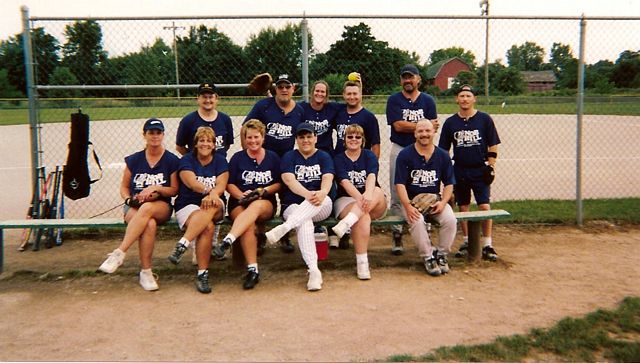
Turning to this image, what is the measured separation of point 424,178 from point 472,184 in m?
0.72

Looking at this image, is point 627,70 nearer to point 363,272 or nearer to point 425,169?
point 425,169

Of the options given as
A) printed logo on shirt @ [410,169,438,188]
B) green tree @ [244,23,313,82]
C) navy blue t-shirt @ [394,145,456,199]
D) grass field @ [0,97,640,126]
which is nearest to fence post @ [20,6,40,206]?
grass field @ [0,97,640,126]

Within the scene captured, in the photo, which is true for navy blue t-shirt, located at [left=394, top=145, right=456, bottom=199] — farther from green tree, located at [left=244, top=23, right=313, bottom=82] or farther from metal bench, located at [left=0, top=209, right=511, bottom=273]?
green tree, located at [left=244, top=23, right=313, bottom=82]

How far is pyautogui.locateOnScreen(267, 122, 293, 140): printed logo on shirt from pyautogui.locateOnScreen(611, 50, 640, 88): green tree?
4.89 meters

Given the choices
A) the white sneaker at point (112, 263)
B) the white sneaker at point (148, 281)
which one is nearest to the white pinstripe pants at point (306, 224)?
the white sneaker at point (148, 281)

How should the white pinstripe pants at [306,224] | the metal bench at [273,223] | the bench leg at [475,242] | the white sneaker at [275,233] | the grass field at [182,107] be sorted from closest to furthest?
the white sneaker at [275,233] < the white pinstripe pants at [306,224] < the metal bench at [273,223] < the bench leg at [475,242] < the grass field at [182,107]

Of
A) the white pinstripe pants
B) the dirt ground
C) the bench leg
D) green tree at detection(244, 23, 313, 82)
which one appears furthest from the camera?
green tree at detection(244, 23, 313, 82)

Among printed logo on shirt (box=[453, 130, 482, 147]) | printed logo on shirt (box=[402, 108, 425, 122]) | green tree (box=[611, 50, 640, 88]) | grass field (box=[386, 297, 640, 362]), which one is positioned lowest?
grass field (box=[386, 297, 640, 362])

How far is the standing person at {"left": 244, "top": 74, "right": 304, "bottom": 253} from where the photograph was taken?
586 centimetres

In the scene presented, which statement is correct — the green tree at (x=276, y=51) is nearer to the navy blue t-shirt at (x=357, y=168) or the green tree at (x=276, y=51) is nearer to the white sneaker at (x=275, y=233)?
the navy blue t-shirt at (x=357, y=168)

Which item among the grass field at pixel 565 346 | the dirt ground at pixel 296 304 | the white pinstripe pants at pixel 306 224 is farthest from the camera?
the white pinstripe pants at pixel 306 224

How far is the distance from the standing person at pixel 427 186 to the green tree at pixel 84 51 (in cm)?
390

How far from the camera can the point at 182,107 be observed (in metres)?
13.3

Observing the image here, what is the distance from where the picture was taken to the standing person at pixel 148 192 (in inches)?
201
